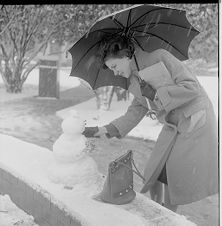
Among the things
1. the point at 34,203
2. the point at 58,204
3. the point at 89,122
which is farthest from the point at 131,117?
the point at 89,122

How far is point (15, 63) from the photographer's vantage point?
8.76m

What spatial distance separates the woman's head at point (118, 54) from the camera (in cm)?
231

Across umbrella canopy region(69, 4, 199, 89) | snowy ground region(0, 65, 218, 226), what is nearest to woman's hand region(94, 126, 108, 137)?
umbrella canopy region(69, 4, 199, 89)

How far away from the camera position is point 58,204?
7.83 ft

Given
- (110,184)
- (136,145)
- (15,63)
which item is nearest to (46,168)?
(110,184)

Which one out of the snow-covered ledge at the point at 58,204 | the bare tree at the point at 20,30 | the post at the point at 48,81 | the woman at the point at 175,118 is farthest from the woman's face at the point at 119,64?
the post at the point at 48,81

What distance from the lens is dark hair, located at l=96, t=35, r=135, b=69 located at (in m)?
2.31

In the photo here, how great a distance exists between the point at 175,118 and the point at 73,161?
69cm

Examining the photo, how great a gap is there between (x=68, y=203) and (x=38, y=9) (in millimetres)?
6149

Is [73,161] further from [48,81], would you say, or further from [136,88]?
[48,81]

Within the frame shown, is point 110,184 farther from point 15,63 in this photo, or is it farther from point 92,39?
point 15,63

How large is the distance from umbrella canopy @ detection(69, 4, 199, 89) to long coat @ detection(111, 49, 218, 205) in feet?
0.82

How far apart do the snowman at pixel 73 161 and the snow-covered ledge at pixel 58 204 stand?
0.21 ft

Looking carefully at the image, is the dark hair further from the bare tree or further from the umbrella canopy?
the bare tree
